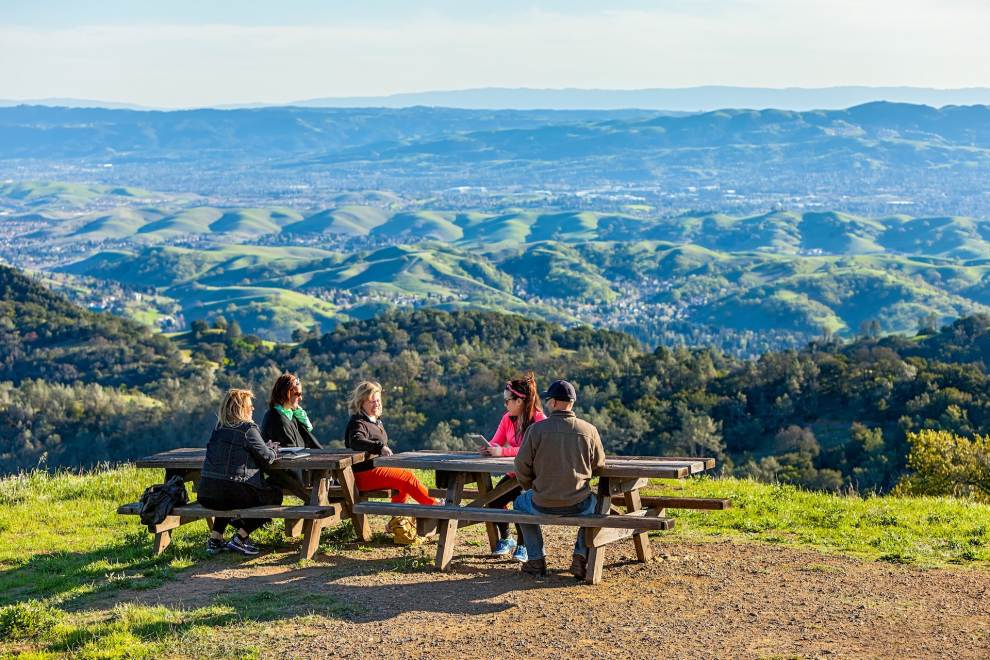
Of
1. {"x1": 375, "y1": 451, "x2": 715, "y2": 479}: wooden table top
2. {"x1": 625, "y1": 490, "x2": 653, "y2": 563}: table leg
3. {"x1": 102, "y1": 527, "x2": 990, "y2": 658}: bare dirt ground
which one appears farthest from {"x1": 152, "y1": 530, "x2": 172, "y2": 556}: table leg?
{"x1": 625, "y1": 490, "x2": 653, "y2": 563}: table leg

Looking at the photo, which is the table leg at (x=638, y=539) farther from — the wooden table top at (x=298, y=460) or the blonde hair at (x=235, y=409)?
the blonde hair at (x=235, y=409)

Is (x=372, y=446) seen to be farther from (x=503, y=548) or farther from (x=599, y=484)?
(x=599, y=484)

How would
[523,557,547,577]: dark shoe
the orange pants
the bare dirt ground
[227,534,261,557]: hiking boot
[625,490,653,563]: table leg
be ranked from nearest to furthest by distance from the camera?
1. the bare dirt ground
2. [523,557,547,577]: dark shoe
3. [625,490,653,563]: table leg
4. [227,534,261,557]: hiking boot
5. the orange pants

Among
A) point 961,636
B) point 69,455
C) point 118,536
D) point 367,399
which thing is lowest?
point 69,455

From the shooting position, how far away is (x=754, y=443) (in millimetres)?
57250

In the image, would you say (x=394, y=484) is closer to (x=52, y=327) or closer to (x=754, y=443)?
(x=754, y=443)

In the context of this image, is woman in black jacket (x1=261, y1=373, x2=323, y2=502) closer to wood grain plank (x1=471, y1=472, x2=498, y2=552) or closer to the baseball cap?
wood grain plank (x1=471, y1=472, x2=498, y2=552)

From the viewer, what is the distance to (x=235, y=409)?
31.6ft

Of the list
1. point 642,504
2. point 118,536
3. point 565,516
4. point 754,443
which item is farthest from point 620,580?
point 754,443

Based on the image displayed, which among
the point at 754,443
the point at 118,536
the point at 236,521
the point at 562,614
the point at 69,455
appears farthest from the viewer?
the point at 69,455

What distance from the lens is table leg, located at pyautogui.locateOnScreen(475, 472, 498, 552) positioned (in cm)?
989

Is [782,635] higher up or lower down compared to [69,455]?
higher up

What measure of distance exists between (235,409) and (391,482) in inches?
64.4

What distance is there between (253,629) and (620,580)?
9.41 feet
